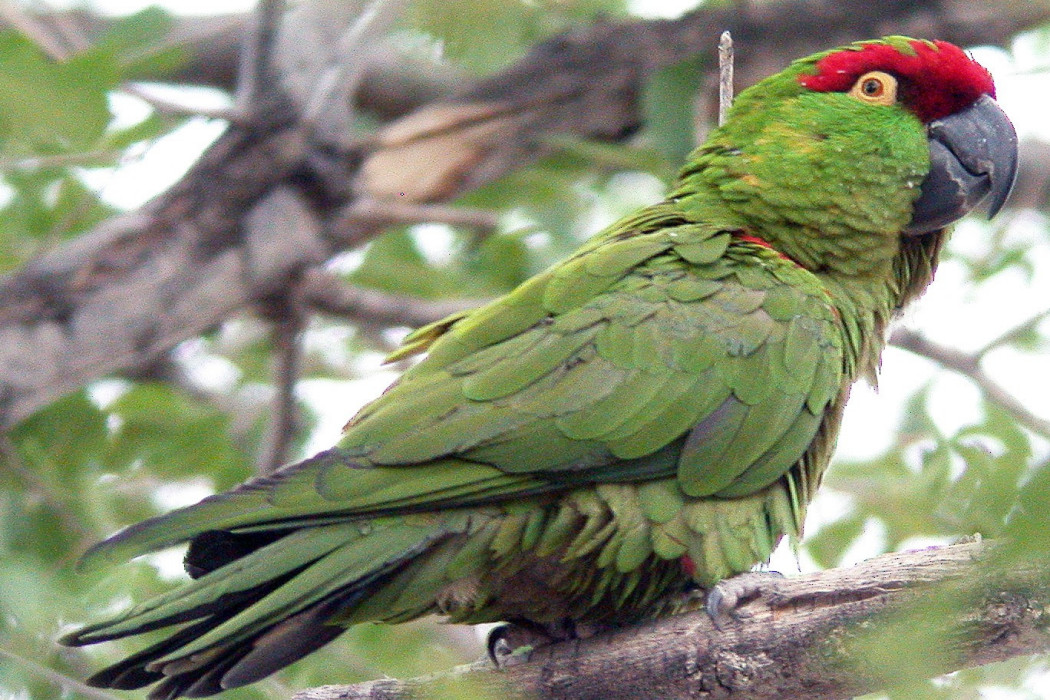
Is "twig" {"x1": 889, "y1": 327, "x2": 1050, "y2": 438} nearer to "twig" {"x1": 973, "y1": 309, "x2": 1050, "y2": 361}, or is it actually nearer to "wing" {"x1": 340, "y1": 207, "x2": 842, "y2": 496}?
"twig" {"x1": 973, "y1": 309, "x2": 1050, "y2": 361}

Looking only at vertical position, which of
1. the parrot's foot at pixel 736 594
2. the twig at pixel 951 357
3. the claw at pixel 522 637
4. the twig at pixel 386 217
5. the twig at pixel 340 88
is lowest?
the claw at pixel 522 637

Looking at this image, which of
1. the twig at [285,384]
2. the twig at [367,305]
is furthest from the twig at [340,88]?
the twig at [285,384]

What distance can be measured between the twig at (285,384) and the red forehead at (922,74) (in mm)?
2343

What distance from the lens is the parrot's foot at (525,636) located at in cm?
281

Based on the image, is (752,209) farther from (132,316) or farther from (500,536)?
(132,316)

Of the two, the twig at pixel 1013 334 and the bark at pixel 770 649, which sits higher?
the twig at pixel 1013 334

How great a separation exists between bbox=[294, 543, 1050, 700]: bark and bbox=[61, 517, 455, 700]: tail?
24 centimetres

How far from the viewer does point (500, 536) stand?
2.57m

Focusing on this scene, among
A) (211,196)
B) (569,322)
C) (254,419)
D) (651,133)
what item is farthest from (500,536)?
(254,419)

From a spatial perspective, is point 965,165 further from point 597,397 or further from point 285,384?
point 285,384

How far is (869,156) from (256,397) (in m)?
3.68

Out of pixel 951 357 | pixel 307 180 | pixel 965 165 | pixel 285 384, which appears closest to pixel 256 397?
pixel 285 384

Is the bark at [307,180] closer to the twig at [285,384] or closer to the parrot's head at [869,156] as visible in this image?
the twig at [285,384]

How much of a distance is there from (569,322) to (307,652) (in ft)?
3.16
